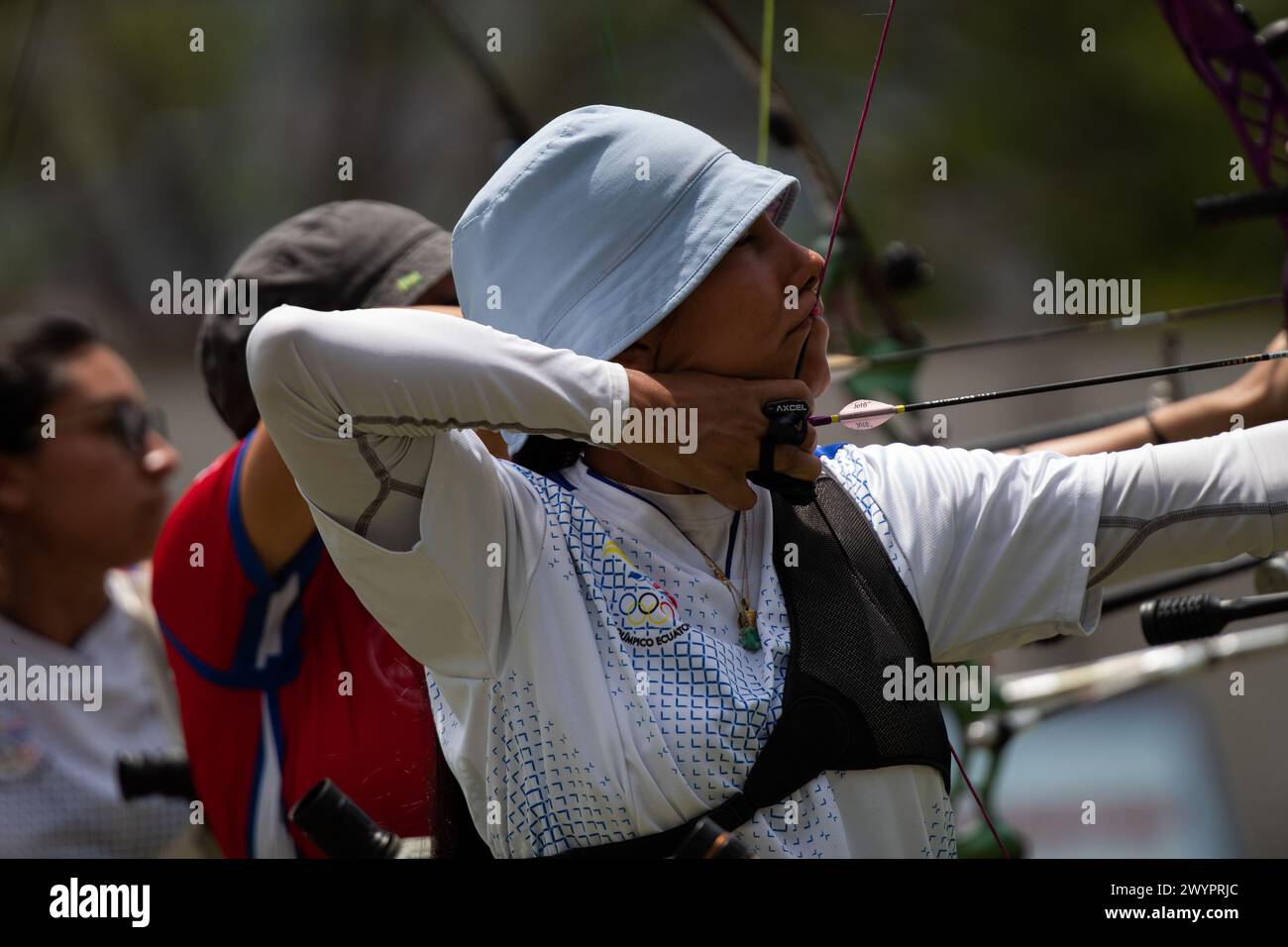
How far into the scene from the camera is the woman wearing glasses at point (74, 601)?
2715 millimetres

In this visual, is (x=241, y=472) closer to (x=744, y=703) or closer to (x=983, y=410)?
(x=744, y=703)

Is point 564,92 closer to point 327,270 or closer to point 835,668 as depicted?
point 327,270

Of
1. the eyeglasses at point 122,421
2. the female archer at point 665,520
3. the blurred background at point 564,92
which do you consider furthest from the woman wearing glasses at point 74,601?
the blurred background at point 564,92

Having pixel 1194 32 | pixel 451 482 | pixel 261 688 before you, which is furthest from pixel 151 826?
pixel 1194 32

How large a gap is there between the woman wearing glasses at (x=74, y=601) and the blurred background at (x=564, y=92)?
216 cm

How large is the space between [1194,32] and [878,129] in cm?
319

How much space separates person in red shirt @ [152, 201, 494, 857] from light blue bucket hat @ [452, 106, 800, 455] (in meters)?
0.30

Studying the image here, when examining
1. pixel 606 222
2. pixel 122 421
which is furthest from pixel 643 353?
pixel 122 421

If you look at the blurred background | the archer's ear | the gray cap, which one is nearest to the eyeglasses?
the gray cap

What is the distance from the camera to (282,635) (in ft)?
5.77

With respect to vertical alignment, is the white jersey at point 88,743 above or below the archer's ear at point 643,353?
below

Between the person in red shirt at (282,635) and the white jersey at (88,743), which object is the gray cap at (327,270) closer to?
the person in red shirt at (282,635)

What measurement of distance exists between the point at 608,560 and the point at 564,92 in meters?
3.67

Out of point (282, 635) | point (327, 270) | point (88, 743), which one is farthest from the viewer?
point (88, 743)
